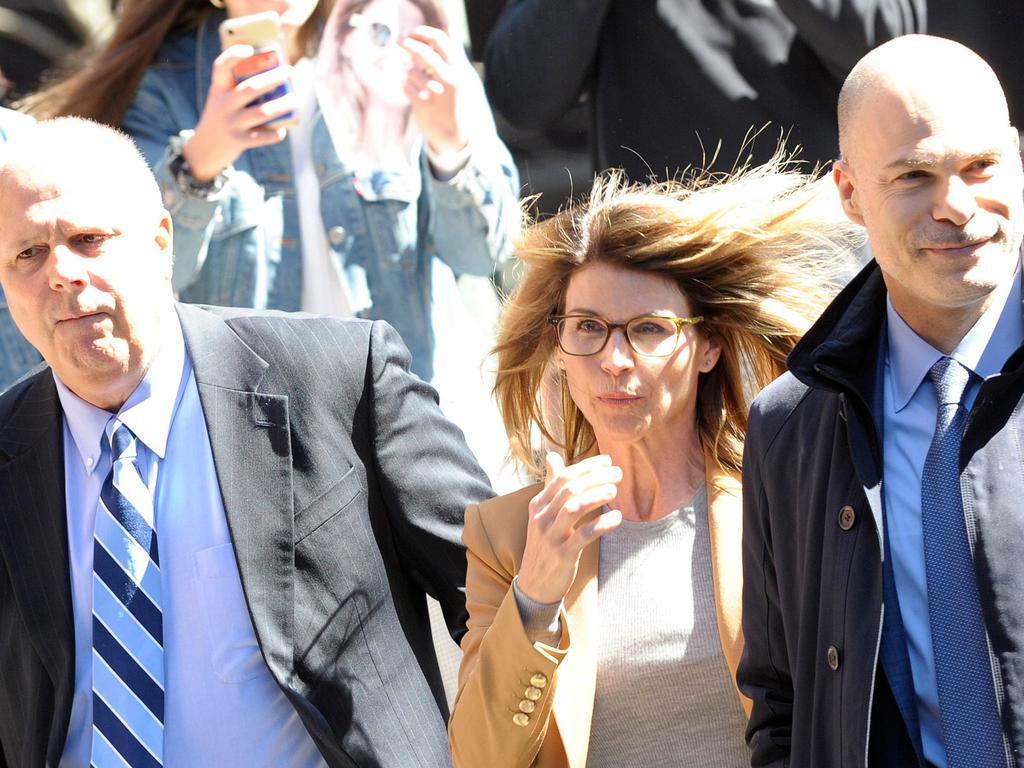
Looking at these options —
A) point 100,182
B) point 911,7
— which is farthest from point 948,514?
point 911,7

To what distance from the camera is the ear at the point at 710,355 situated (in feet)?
9.23

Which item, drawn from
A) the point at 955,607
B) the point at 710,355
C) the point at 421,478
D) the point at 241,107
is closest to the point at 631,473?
the point at 710,355

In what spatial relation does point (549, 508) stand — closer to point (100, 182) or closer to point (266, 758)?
point (266, 758)

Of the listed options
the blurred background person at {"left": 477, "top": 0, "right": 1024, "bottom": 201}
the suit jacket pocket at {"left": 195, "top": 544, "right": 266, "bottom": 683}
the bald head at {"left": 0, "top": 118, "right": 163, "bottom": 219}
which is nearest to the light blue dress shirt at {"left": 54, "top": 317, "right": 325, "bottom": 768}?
the suit jacket pocket at {"left": 195, "top": 544, "right": 266, "bottom": 683}

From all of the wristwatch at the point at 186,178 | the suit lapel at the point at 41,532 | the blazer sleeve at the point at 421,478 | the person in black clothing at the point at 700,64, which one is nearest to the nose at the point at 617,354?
the blazer sleeve at the point at 421,478

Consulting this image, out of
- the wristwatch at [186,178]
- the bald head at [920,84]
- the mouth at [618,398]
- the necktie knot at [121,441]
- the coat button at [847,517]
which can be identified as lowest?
the necktie knot at [121,441]

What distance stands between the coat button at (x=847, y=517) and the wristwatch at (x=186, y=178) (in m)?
1.89

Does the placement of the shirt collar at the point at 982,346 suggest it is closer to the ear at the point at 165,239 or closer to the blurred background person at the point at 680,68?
the ear at the point at 165,239

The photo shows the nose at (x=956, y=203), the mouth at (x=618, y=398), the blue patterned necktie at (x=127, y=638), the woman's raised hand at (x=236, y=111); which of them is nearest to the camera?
the nose at (x=956, y=203)

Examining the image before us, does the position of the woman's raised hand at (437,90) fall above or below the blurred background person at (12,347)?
above

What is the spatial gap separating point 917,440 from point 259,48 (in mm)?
1929

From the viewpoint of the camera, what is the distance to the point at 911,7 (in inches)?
155

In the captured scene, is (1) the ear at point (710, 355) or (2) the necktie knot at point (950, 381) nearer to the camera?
(2) the necktie knot at point (950, 381)

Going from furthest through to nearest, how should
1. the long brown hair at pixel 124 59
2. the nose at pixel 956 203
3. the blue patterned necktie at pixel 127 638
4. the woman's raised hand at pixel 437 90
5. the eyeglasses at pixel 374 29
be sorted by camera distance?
1. the eyeglasses at pixel 374 29
2. the long brown hair at pixel 124 59
3. the woman's raised hand at pixel 437 90
4. the blue patterned necktie at pixel 127 638
5. the nose at pixel 956 203
